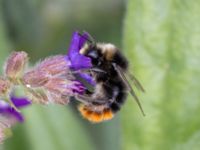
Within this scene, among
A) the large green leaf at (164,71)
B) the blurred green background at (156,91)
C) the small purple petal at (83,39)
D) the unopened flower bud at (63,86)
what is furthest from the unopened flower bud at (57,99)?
the large green leaf at (164,71)

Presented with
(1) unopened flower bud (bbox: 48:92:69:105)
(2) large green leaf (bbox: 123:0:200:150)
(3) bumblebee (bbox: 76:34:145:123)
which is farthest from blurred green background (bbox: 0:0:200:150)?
(1) unopened flower bud (bbox: 48:92:69:105)

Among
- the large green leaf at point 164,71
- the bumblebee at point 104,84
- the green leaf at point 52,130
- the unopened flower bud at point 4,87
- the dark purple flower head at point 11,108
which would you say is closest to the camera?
the unopened flower bud at point 4,87

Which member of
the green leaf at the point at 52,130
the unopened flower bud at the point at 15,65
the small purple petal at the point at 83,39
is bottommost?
the green leaf at the point at 52,130

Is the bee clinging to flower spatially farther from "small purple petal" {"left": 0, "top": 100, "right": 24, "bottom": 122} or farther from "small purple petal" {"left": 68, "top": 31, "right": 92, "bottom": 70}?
"small purple petal" {"left": 0, "top": 100, "right": 24, "bottom": 122}

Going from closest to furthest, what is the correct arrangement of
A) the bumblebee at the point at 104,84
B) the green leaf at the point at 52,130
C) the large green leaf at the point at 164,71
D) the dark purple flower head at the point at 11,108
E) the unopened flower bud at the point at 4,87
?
the unopened flower bud at the point at 4,87 < the bumblebee at the point at 104,84 < the dark purple flower head at the point at 11,108 < the large green leaf at the point at 164,71 < the green leaf at the point at 52,130

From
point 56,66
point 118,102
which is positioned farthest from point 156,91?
point 56,66

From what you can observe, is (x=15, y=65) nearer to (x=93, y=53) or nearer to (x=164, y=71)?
(x=93, y=53)

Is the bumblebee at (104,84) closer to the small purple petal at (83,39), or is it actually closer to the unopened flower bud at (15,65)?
the small purple petal at (83,39)
